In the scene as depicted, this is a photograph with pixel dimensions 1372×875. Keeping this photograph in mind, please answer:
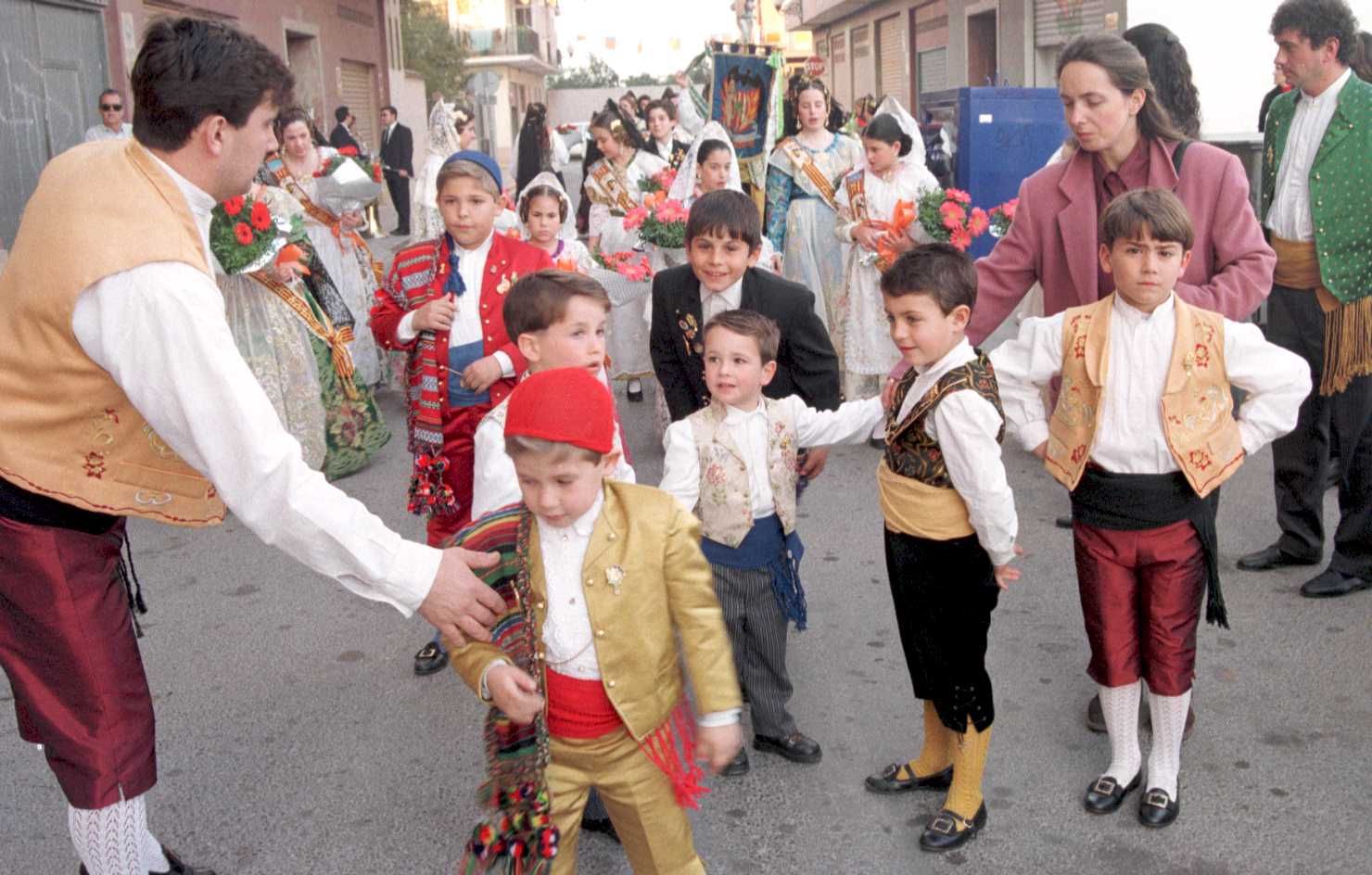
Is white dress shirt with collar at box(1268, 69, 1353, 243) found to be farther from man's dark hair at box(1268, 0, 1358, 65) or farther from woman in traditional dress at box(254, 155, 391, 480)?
woman in traditional dress at box(254, 155, 391, 480)

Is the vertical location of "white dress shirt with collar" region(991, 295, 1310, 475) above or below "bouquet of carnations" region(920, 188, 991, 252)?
below

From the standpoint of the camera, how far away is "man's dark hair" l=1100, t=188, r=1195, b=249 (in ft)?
10.4

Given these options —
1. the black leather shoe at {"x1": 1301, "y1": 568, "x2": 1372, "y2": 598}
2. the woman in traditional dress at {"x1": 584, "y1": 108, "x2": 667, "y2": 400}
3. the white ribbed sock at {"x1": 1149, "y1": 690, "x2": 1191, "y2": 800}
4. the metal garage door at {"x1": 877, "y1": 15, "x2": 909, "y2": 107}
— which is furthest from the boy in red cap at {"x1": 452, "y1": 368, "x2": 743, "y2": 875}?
the metal garage door at {"x1": 877, "y1": 15, "x2": 909, "y2": 107}

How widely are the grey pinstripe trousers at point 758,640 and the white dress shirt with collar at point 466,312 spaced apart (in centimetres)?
126

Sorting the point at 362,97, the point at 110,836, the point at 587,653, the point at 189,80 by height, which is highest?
the point at 362,97

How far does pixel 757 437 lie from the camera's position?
139 inches

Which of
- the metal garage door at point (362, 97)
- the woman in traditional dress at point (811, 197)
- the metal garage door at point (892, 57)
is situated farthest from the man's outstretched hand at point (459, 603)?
the metal garage door at point (892, 57)

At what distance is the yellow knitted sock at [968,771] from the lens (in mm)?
3277

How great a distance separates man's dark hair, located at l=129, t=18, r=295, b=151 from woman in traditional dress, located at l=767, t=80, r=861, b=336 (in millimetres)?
6045

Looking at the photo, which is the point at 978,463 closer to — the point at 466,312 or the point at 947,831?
the point at 947,831

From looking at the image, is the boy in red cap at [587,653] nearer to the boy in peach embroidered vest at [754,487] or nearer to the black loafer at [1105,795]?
the boy in peach embroidered vest at [754,487]

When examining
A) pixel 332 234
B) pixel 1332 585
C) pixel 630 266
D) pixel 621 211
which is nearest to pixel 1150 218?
pixel 1332 585

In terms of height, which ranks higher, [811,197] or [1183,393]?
[811,197]

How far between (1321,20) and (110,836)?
4.63 m
